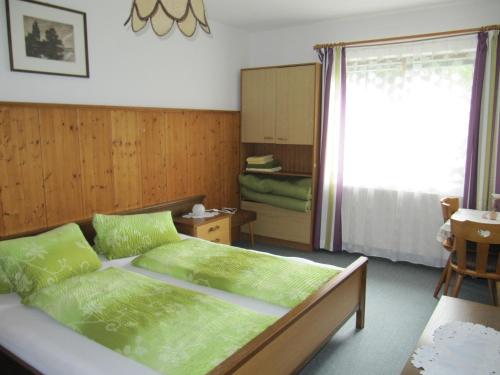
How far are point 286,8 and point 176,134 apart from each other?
165 centimetres

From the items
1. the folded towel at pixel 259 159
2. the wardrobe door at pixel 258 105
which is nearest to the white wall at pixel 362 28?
the wardrobe door at pixel 258 105

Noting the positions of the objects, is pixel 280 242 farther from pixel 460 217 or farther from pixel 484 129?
pixel 484 129

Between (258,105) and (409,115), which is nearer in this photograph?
(409,115)

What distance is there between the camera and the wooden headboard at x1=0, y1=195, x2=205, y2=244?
2.92 meters

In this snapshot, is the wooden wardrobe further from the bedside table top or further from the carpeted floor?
the bedside table top

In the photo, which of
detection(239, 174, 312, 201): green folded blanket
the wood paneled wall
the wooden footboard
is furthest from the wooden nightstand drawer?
the wooden footboard

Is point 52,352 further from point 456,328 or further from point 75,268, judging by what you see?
point 456,328

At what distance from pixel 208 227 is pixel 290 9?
2.31 metres

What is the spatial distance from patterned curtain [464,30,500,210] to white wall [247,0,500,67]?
0.31 meters

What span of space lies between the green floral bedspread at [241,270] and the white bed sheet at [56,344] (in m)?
0.08

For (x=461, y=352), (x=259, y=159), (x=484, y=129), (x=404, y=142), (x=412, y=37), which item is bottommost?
(x=461, y=352)

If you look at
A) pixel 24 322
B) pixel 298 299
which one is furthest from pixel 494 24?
pixel 24 322

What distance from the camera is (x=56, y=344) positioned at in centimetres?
183

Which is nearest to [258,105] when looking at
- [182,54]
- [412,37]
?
[182,54]
